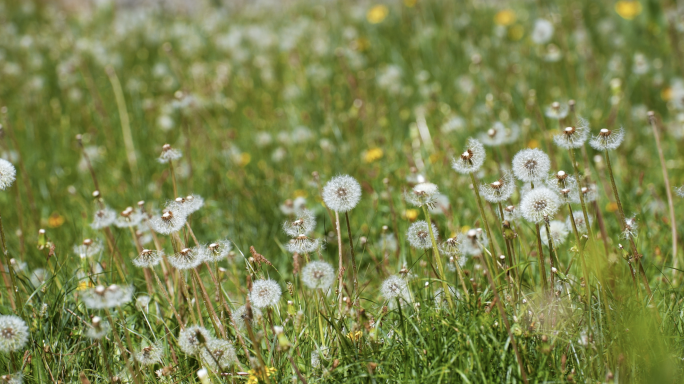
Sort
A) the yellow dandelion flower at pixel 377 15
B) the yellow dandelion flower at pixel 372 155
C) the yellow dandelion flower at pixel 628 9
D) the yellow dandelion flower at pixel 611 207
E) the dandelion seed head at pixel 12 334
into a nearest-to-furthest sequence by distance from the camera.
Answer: the dandelion seed head at pixel 12 334 → the yellow dandelion flower at pixel 611 207 → the yellow dandelion flower at pixel 372 155 → the yellow dandelion flower at pixel 628 9 → the yellow dandelion flower at pixel 377 15

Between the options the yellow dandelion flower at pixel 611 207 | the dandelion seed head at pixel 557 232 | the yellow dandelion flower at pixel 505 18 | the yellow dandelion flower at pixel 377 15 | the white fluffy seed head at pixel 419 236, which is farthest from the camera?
the yellow dandelion flower at pixel 377 15

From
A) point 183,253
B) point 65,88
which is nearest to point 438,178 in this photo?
point 183,253

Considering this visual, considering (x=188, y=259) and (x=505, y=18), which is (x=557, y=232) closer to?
(x=188, y=259)

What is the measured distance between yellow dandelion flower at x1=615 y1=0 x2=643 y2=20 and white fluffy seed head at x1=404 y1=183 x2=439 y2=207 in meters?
3.92

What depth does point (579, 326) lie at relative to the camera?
1583 mm

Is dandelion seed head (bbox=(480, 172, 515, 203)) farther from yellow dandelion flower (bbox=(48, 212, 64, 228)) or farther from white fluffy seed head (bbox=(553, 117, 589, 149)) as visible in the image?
yellow dandelion flower (bbox=(48, 212, 64, 228))

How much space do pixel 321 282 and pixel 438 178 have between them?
145 centimetres

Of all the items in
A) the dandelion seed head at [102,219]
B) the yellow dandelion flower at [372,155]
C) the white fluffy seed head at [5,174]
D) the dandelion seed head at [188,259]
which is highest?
the yellow dandelion flower at [372,155]

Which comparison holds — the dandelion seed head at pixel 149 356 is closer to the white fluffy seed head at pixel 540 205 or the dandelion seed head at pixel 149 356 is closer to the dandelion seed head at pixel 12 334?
the dandelion seed head at pixel 12 334

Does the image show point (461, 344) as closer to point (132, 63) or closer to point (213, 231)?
point (213, 231)

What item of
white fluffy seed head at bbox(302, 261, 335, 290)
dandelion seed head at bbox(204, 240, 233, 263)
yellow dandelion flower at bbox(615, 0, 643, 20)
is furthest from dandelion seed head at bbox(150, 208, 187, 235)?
yellow dandelion flower at bbox(615, 0, 643, 20)

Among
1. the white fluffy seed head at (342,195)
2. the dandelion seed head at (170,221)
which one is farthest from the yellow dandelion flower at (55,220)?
the white fluffy seed head at (342,195)

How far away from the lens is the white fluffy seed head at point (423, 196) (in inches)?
65.9

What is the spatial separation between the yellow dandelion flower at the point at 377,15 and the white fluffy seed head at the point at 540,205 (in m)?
4.27
